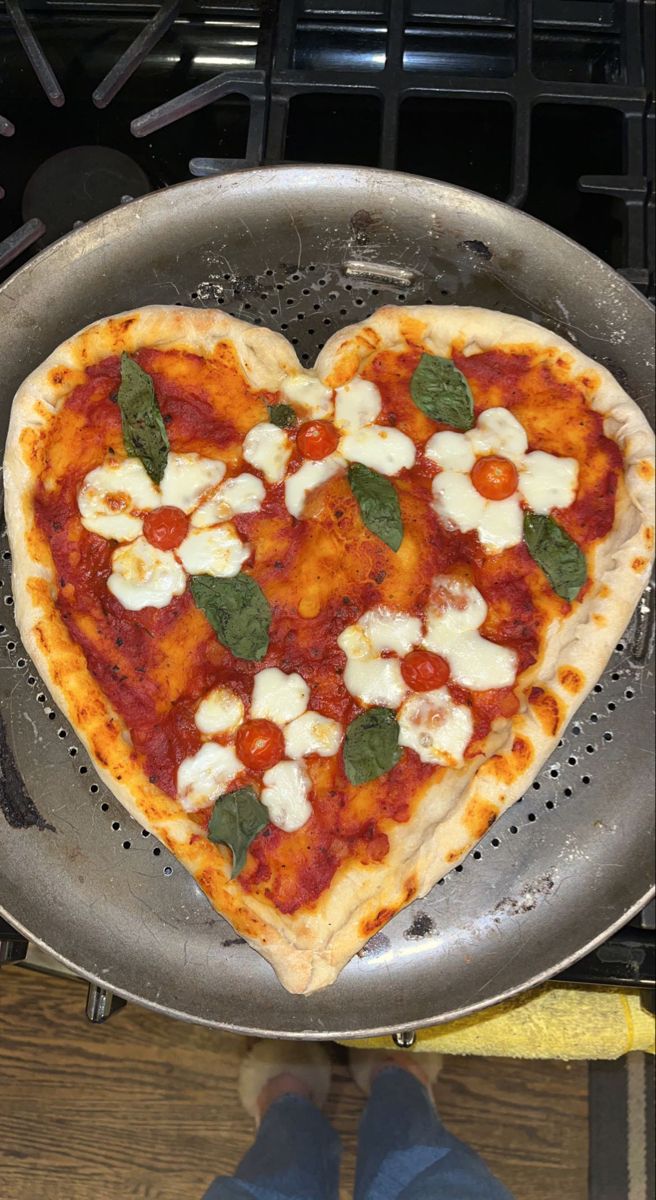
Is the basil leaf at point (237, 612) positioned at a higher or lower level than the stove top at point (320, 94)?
lower

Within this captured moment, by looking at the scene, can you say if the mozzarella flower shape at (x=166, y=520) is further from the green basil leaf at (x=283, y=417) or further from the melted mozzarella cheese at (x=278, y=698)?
the melted mozzarella cheese at (x=278, y=698)

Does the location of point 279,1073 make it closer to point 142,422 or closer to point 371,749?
point 371,749

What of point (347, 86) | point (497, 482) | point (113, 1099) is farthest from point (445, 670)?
point (113, 1099)

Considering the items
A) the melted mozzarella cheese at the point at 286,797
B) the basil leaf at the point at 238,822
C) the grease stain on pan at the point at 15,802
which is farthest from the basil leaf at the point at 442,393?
the grease stain on pan at the point at 15,802

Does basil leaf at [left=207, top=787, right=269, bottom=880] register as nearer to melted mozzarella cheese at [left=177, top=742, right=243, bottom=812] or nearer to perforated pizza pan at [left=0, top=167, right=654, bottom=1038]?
melted mozzarella cheese at [left=177, top=742, right=243, bottom=812]

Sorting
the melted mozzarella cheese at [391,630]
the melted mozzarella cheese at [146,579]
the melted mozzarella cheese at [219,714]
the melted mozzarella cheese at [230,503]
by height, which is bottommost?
the melted mozzarella cheese at [219,714]

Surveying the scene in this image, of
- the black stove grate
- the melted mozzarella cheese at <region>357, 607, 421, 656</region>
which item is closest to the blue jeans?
the melted mozzarella cheese at <region>357, 607, 421, 656</region>

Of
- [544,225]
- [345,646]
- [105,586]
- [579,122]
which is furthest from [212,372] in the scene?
[579,122]
